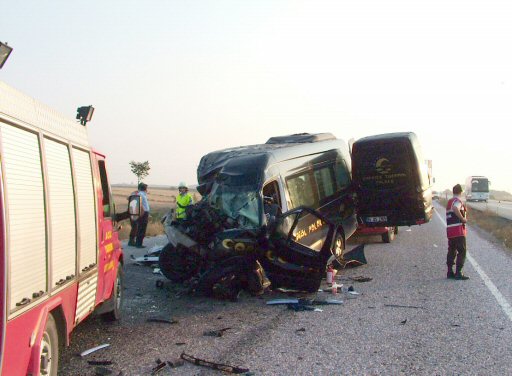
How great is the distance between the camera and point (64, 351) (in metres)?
5.90

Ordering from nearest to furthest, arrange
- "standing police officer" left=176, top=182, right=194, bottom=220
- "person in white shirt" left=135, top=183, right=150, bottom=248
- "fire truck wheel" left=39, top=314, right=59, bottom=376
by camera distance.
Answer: "fire truck wheel" left=39, top=314, right=59, bottom=376, "standing police officer" left=176, top=182, right=194, bottom=220, "person in white shirt" left=135, top=183, right=150, bottom=248

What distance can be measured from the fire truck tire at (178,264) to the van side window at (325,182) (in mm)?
3982

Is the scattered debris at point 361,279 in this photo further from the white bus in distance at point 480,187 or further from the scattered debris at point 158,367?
the white bus in distance at point 480,187

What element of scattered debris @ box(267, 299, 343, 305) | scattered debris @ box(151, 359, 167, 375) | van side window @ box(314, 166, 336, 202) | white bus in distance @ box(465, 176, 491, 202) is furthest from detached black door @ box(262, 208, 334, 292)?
white bus in distance @ box(465, 176, 491, 202)

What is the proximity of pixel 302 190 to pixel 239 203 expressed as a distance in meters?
2.38

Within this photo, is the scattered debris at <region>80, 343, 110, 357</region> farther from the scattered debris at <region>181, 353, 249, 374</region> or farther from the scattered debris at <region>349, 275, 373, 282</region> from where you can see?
the scattered debris at <region>349, 275, 373, 282</region>

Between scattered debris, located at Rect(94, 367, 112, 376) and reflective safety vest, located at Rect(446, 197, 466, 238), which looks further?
reflective safety vest, located at Rect(446, 197, 466, 238)

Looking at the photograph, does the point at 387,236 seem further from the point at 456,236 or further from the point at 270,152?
the point at 270,152

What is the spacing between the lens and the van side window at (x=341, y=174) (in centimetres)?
1419

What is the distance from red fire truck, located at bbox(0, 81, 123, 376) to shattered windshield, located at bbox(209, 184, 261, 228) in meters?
3.68

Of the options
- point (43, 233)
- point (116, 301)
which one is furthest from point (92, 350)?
point (43, 233)

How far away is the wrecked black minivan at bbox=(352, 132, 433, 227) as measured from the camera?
14.1 metres

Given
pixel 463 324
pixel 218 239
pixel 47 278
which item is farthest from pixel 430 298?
pixel 47 278

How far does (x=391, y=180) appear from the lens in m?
14.2
